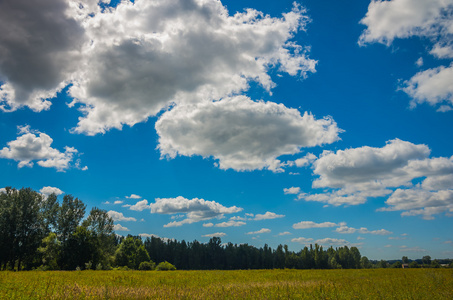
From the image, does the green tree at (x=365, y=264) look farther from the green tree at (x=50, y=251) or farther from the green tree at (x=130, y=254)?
the green tree at (x=50, y=251)

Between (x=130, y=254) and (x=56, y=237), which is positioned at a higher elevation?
(x=56, y=237)

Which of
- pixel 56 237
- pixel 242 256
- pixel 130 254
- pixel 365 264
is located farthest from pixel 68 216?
pixel 365 264

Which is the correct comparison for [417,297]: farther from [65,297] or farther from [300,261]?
[300,261]

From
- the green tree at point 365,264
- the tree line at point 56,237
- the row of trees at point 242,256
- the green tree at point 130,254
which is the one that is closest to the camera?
the tree line at point 56,237

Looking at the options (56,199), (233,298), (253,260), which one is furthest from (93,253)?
(253,260)

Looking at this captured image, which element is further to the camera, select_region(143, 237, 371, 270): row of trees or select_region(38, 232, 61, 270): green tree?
select_region(143, 237, 371, 270): row of trees

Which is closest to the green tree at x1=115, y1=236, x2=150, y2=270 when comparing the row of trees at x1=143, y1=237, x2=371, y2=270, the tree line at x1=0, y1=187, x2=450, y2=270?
the tree line at x1=0, y1=187, x2=450, y2=270

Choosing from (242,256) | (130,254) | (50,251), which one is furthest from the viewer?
(242,256)

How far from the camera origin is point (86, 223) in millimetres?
57344

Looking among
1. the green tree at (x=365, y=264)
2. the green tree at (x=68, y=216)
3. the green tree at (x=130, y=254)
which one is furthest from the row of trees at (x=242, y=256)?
the green tree at (x=68, y=216)

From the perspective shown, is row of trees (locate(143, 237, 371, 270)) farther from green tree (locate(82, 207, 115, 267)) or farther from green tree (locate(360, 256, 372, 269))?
green tree (locate(82, 207, 115, 267))

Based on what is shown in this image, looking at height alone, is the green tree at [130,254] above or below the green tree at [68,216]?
below

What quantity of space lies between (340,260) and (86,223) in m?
112

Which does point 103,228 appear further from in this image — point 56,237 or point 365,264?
point 365,264
